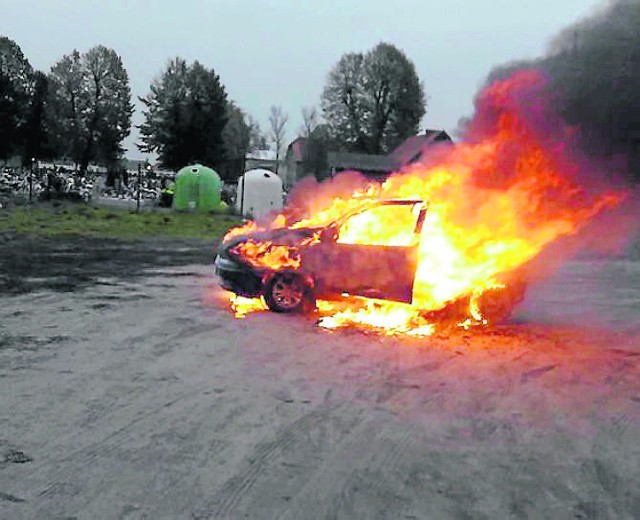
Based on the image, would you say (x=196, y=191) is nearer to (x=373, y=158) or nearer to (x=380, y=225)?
(x=373, y=158)

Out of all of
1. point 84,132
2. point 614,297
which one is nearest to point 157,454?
point 614,297

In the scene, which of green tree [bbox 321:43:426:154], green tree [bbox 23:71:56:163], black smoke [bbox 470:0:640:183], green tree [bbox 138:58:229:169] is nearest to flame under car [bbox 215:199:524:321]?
black smoke [bbox 470:0:640:183]

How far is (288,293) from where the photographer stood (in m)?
10.7

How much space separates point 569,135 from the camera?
10656 mm

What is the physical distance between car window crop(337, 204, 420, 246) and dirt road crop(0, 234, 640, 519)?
1.50 metres

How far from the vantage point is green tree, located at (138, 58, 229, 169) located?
214 ft

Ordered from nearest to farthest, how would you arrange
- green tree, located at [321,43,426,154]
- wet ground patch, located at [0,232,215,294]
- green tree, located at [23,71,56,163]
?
wet ground patch, located at [0,232,215,294]
green tree, located at [321,43,426,154]
green tree, located at [23,71,56,163]

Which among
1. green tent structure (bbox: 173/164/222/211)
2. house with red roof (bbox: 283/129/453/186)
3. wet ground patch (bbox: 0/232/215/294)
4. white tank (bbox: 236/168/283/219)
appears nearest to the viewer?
house with red roof (bbox: 283/129/453/186)

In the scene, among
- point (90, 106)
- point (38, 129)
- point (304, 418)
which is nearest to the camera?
point (304, 418)

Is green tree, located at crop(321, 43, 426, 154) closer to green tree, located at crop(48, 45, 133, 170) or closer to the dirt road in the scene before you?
green tree, located at crop(48, 45, 133, 170)

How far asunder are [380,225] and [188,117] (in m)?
57.2

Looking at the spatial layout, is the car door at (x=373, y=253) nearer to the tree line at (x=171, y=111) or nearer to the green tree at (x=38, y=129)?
the tree line at (x=171, y=111)

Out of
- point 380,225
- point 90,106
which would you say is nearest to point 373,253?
point 380,225

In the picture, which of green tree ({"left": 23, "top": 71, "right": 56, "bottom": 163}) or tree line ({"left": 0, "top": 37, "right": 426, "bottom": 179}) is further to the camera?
green tree ({"left": 23, "top": 71, "right": 56, "bottom": 163})
